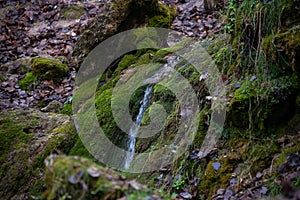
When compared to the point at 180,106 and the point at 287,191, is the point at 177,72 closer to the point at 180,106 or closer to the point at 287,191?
the point at 180,106

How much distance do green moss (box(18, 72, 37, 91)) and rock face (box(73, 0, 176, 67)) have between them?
116 centimetres

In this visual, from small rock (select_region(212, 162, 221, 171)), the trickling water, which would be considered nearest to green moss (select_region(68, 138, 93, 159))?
the trickling water

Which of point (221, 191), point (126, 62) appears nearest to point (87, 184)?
point (221, 191)

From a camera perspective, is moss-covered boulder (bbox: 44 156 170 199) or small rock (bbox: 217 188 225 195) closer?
moss-covered boulder (bbox: 44 156 170 199)

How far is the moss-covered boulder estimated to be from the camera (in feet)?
7.60

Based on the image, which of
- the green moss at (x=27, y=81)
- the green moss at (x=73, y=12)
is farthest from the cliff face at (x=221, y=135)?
the green moss at (x=73, y=12)

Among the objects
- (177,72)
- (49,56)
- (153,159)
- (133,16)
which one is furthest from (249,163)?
(49,56)

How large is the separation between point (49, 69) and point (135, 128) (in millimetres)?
3391

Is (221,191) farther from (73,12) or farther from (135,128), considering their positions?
(73,12)

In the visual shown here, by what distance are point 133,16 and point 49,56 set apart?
2406 millimetres

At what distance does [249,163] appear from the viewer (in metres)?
3.88

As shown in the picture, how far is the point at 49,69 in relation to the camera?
26.5 ft

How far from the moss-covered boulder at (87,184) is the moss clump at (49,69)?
581cm

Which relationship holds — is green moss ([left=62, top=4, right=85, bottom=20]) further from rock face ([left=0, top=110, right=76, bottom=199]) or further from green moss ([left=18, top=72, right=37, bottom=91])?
rock face ([left=0, top=110, right=76, bottom=199])
